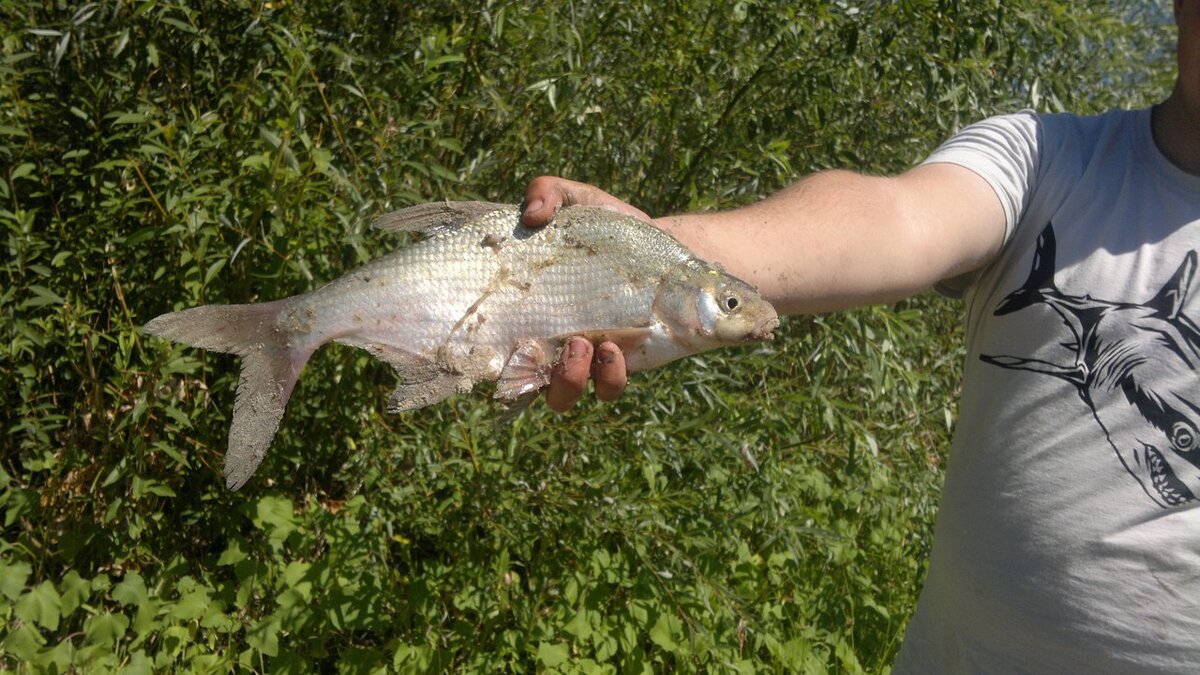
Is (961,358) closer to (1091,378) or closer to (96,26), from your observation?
(1091,378)

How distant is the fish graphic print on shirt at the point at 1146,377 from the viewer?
186 cm

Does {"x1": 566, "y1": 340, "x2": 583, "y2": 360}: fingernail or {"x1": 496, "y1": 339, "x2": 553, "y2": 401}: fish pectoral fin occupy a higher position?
{"x1": 566, "y1": 340, "x2": 583, "y2": 360}: fingernail

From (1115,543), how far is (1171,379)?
336 mm

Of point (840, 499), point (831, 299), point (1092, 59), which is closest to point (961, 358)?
point (840, 499)

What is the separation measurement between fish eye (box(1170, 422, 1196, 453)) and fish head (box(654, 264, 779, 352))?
32.1 inches

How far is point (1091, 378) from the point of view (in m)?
1.92

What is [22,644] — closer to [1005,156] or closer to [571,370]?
[571,370]

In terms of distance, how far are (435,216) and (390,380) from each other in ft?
6.11

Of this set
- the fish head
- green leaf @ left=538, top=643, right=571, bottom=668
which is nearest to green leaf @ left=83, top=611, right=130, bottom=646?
green leaf @ left=538, top=643, right=571, bottom=668

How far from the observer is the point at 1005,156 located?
6.56 feet

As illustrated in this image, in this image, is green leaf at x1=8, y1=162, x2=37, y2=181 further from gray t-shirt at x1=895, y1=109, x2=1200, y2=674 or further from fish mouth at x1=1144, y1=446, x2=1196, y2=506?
fish mouth at x1=1144, y1=446, x2=1196, y2=506

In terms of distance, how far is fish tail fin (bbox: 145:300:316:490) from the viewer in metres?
1.75

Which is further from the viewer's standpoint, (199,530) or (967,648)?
(199,530)

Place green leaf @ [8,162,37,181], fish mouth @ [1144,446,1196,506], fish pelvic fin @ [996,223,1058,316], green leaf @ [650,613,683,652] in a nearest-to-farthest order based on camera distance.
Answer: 1. fish mouth @ [1144,446,1196,506]
2. fish pelvic fin @ [996,223,1058,316]
3. green leaf @ [8,162,37,181]
4. green leaf @ [650,613,683,652]
